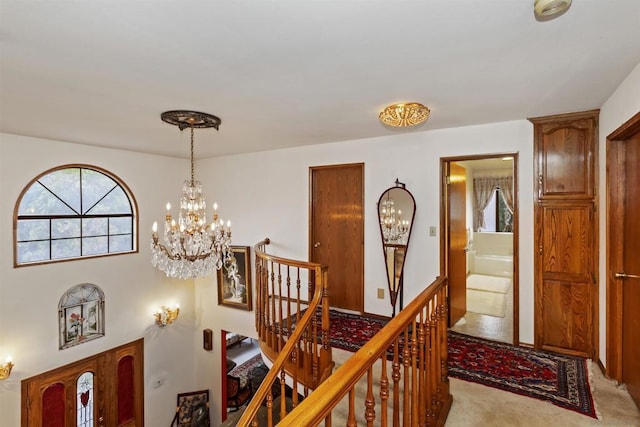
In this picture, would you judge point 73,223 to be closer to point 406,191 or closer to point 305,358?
point 305,358

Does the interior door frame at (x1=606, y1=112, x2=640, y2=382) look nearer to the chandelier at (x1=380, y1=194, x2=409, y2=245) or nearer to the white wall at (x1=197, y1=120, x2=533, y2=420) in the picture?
the white wall at (x1=197, y1=120, x2=533, y2=420)

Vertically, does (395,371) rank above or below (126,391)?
above

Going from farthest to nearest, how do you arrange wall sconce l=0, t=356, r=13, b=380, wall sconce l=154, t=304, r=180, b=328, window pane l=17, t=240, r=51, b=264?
wall sconce l=154, t=304, r=180, b=328 < window pane l=17, t=240, r=51, b=264 < wall sconce l=0, t=356, r=13, b=380

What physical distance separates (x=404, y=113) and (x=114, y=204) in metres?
4.51

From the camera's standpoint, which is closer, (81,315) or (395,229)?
(395,229)

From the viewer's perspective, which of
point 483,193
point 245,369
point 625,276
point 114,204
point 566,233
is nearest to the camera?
point 625,276

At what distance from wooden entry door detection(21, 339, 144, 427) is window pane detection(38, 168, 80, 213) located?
2219 millimetres

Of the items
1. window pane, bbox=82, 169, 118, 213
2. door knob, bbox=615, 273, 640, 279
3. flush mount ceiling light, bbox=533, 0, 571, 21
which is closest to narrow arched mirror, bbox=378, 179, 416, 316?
door knob, bbox=615, 273, 640, 279

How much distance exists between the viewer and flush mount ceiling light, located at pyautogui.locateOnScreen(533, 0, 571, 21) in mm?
1337

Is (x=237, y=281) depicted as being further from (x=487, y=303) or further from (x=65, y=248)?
(x=487, y=303)

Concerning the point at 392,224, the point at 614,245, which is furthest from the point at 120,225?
the point at 614,245

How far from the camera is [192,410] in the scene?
5621mm

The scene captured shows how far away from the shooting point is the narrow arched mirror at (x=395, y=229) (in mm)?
3822

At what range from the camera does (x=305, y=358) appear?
2.71 m
